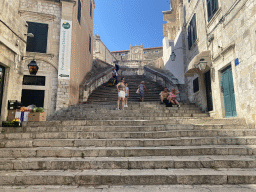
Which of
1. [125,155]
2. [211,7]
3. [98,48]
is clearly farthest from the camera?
[98,48]

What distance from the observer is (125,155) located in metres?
4.03

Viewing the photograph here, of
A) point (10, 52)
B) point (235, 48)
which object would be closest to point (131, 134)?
point (235, 48)

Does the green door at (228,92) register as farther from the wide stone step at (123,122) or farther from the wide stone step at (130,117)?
the wide stone step at (130,117)

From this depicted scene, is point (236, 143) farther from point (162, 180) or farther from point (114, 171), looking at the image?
point (114, 171)

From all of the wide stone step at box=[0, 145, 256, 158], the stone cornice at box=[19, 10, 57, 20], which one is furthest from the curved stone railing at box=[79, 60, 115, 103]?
the wide stone step at box=[0, 145, 256, 158]

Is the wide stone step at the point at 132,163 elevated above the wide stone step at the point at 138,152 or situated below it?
below

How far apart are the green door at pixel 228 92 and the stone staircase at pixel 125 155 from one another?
1014 mm

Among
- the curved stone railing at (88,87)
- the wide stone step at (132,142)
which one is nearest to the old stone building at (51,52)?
the curved stone railing at (88,87)

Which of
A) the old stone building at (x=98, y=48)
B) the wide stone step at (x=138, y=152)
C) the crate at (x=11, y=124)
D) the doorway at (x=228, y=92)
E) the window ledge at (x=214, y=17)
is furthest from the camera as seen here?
the old stone building at (x=98, y=48)

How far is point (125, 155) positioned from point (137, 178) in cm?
93

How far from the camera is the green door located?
21.6 ft

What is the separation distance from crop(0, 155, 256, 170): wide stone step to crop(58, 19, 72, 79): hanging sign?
738 cm

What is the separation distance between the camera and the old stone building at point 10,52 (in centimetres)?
611

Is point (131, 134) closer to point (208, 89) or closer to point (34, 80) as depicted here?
point (208, 89)
